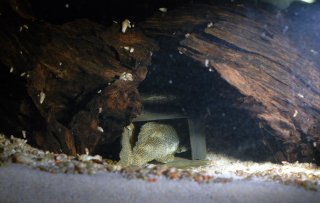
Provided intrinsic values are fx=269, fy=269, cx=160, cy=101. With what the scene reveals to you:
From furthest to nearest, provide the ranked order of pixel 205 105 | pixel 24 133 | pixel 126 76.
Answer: pixel 205 105
pixel 126 76
pixel 24 133

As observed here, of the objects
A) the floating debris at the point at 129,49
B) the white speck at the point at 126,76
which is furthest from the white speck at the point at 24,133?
the floating debris at the point at 129,49

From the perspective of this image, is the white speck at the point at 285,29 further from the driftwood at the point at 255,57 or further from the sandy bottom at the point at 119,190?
the sandy bottom at the point at 119,190

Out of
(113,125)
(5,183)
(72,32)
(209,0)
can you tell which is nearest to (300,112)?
(209,0)

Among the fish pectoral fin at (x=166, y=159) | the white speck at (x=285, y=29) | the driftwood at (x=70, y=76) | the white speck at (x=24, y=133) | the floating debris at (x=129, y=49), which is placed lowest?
the fish pectoral fin at (x=166, y=159)

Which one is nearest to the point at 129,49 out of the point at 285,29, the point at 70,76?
the point at 70,76

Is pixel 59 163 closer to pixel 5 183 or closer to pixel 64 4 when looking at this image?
pixel 5 183

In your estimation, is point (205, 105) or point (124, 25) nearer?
point (124, 25)

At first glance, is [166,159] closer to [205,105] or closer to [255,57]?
[205,105]
